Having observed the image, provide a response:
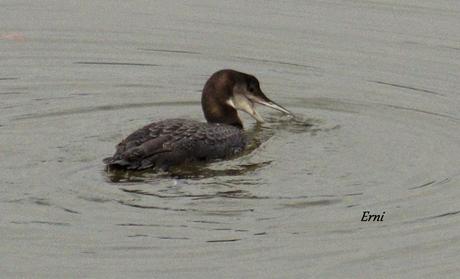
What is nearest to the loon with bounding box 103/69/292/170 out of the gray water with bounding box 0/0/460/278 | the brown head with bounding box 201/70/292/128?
the brown head with bounding box 201/70/292/128

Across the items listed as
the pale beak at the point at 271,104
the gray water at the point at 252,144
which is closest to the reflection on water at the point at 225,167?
the gray water at the point at 252,144

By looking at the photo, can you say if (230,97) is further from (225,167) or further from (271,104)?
(225,167)

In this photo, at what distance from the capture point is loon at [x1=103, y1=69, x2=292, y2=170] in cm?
1364

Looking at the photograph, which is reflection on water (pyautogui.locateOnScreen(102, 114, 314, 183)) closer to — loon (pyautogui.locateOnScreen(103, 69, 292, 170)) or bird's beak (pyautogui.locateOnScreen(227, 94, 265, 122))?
loon (pyautogui.locateOnScreen(103, 69, 292, 170))

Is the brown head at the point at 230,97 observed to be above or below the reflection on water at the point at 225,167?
above

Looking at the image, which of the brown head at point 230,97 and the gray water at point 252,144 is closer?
the gray water at point 252,144

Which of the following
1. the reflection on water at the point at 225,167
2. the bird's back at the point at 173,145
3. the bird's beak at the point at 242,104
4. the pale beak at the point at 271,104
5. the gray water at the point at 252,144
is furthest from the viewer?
the pale beak at the point at 271,104

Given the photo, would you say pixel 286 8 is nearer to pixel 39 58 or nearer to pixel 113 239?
pixel 39 58

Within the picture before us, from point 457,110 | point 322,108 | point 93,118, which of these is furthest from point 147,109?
point 457,110

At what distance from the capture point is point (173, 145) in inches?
546

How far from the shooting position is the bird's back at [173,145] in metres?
13.5

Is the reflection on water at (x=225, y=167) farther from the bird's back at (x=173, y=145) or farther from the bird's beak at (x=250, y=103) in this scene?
the bird's beak at (x=250, y=103)

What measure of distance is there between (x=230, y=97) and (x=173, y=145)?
212 cm

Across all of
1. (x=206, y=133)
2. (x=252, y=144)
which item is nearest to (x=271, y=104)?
Answer: (x=252, y=144)
